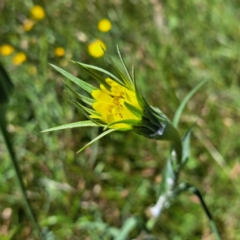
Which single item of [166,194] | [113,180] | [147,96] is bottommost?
[113,180]

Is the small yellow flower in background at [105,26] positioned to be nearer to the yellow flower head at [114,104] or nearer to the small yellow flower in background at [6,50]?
the small yellow flower in background at [6,50]

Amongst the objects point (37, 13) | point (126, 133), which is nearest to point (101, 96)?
point (126, 133)

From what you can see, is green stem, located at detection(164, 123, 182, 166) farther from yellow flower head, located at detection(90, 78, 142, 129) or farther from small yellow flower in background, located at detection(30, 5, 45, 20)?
small yellow flower in background, located at detection(30, 5, 45, 20)

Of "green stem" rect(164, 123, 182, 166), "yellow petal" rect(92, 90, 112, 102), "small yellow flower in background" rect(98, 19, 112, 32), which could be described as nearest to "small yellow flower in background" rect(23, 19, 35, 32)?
"small yellow flower in background" rect(98, 19, 112, 32)

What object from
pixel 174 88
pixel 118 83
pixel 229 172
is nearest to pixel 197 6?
pixel 174 88

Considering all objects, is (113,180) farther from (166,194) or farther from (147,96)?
(166,194)

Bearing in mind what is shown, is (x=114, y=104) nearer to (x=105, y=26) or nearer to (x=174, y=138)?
(x=174, y=138)

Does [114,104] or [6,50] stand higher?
[114,104]

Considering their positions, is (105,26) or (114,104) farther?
(105,26)
